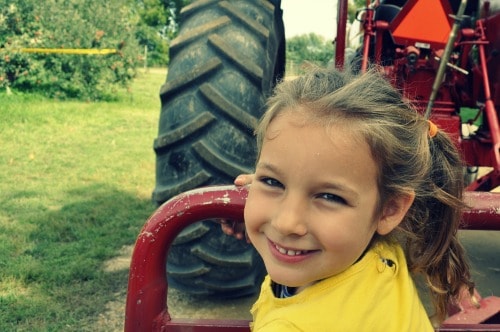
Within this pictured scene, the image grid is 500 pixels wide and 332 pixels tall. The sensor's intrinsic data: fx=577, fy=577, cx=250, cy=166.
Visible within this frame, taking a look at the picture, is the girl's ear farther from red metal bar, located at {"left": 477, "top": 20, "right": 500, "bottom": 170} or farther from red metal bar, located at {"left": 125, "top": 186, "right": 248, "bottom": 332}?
red metal bar, located at {"left": 477, "top": 20, "right": 500, "bottom": 170}

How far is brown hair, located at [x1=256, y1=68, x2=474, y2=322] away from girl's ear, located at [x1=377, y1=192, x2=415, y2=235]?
0.02 m

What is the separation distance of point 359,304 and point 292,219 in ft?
0.61

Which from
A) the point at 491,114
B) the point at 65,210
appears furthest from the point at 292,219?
the point at 65,210

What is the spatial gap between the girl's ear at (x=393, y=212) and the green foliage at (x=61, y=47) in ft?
29.6

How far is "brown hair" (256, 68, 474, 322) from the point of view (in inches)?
42.2

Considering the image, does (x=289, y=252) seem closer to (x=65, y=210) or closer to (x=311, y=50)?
(x=65, y=210)

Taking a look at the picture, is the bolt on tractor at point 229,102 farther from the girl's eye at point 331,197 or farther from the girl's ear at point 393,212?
the girl's eye at point 331,197

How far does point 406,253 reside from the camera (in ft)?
4.19

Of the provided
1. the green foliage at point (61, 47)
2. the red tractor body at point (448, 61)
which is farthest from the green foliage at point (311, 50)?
the green foliage at point (61, 47)

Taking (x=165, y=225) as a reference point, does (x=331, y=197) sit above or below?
above

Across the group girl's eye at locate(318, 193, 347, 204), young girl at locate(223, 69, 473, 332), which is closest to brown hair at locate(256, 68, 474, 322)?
young girl at locate(223, 69, 473, 332)

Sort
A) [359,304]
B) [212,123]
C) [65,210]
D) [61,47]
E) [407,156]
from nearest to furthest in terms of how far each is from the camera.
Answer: [359,304] → [407,156] → [212,123] → [65,210] → [61,47]

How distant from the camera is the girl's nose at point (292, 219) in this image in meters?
1.01

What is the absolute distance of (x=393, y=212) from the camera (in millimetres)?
1162
